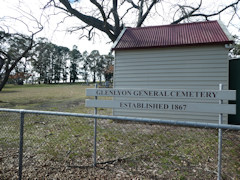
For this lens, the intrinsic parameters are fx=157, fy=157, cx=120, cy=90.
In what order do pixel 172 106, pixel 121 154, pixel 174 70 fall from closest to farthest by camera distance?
pixel 172 106 < pixel 121 154 < pixel 174 70

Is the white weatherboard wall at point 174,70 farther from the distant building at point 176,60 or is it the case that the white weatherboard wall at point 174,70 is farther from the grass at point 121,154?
the grass at point 121,154

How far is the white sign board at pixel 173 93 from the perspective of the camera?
253 cm

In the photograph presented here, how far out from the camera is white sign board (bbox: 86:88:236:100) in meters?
2.53

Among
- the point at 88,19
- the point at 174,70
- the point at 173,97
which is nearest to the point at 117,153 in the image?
the point at 173,97

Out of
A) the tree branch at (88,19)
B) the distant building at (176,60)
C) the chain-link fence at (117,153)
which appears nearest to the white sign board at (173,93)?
the chain-link fence at (117,153)

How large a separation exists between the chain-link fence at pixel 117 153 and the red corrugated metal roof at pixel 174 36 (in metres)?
3.29

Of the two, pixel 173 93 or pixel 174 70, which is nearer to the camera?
pixel 173 93

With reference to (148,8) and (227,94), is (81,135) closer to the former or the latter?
(227,94)

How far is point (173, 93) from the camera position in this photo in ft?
9.11

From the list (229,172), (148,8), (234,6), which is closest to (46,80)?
(148,8)

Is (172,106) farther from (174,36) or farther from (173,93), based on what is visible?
(174,36)

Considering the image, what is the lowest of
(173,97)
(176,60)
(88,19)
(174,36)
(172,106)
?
(172,106)

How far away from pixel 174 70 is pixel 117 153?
4.06 metres

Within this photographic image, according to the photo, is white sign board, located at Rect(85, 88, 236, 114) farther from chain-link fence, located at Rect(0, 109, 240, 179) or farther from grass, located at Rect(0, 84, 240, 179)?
grass, located at Rect(0, 84, 240, 179)
